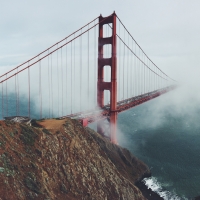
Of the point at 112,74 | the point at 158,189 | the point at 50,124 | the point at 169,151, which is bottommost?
the point at 158,189

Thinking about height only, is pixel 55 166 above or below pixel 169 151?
above

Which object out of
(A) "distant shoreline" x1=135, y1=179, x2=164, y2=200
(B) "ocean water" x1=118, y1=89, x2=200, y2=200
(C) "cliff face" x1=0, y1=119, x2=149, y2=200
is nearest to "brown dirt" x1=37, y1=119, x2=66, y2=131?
(C) "cliff face" x1=0, y1=119, x2=149, y2=200

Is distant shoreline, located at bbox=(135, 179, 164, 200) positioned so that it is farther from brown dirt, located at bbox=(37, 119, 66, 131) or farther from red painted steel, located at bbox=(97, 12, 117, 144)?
brown dirt, located at bbox=(37, 119, 66, 131)

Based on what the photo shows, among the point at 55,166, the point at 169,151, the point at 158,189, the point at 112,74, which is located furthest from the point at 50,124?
the point at 169,151

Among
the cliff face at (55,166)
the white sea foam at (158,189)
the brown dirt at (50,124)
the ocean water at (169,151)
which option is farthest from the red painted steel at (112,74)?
the brown dirt at (50,124)

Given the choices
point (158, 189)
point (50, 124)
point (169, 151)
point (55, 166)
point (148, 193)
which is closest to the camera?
point (55, 166)

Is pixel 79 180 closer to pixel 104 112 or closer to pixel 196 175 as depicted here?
pixel 104 112

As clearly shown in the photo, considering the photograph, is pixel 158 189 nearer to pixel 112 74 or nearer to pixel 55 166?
pixel 112 74
